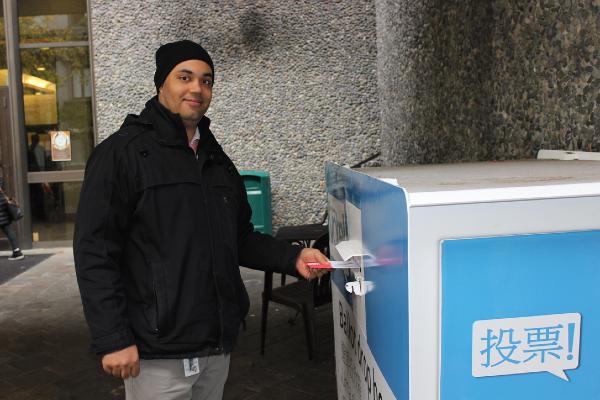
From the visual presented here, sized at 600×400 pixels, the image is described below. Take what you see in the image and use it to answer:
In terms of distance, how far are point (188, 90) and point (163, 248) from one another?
21.7 inches

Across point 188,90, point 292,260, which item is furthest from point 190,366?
point 188,90

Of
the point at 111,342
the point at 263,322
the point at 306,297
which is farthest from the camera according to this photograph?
the point at 263,322

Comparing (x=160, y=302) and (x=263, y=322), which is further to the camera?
(x=263, y=322)

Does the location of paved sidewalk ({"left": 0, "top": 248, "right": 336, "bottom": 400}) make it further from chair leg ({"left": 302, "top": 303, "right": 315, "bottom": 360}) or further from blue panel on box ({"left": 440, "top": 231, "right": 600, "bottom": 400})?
blue panel on box ({"left": 440, "top": 231, "right": 600, "bottom": 400})

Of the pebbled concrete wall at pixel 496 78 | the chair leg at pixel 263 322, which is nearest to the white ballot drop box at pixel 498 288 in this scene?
the pebbled concrete wall at pixel 496 78

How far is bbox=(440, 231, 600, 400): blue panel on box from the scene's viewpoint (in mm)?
1080

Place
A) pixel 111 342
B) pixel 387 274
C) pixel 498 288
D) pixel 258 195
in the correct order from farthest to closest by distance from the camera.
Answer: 1. pixel 258 195
2. pixel 111 342
3. pixel 387 274
4. pixel 498 288

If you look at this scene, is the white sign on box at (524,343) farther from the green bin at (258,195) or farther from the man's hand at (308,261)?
the green bin at (258,195)

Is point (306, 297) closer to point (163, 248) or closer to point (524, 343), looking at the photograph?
point (163, 248)

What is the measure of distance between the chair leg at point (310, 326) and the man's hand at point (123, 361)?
227 cm

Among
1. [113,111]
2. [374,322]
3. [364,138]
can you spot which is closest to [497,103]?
[374,322]

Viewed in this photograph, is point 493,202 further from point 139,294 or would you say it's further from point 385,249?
point 139,294

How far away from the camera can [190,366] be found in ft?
6.63

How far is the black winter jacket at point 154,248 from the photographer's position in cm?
189
